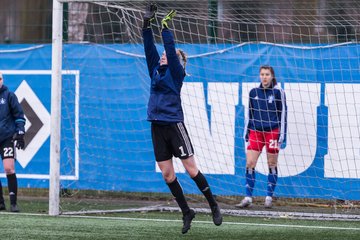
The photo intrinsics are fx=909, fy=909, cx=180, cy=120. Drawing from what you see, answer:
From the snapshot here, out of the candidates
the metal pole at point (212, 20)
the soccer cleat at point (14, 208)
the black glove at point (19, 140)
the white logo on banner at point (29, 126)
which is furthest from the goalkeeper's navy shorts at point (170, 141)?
the white logo on banner at point (29, 126)

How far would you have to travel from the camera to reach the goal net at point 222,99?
12203mm

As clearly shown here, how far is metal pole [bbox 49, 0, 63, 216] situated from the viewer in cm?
1134

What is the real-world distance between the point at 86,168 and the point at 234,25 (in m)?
3.01

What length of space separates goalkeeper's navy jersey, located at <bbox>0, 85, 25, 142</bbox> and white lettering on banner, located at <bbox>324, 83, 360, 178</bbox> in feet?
13.5

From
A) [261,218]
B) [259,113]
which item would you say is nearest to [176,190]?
[261,218]

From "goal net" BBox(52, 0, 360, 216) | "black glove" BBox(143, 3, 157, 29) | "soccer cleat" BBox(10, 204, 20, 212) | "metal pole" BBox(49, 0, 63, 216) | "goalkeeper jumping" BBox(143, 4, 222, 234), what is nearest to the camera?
"goalkeeper jumping" BBox(143, 4, 222, 234)

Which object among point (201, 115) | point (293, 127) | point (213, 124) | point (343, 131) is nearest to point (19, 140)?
point (201, 115)

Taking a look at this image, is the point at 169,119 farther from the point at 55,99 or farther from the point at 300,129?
the point at 300,129

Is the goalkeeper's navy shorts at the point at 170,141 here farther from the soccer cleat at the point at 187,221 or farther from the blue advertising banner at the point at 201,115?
the blue advertising banner at the point at 201,115

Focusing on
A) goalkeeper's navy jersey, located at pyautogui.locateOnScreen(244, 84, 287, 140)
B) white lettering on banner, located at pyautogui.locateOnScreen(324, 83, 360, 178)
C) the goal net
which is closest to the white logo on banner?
the goal net

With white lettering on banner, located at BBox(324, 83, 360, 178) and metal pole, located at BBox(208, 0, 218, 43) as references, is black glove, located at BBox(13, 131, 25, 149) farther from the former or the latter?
white lettering on banner, located at BBox(324, 83, 360, 178)

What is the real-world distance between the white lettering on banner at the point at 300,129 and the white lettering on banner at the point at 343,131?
0.21m

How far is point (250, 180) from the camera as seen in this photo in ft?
40.7

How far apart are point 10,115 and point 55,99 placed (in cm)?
96
